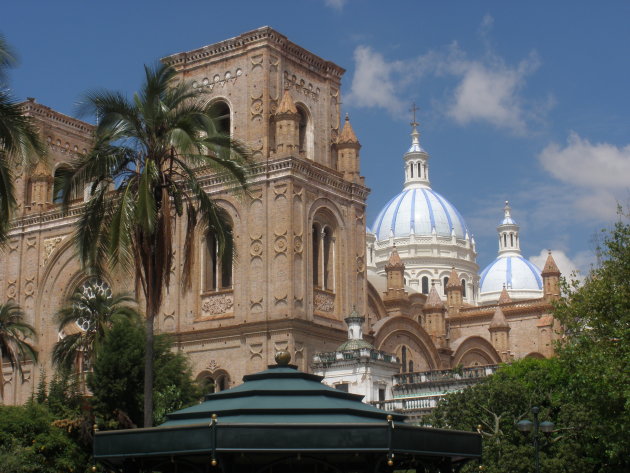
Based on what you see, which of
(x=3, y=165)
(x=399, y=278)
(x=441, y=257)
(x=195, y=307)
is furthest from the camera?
(x=441, y=257)

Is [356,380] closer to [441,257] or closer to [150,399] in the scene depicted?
[150,399]

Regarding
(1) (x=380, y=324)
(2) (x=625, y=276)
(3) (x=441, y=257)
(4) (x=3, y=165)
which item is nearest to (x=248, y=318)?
(1) (x=380, y=324)

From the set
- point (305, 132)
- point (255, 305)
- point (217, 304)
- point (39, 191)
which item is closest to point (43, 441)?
point (255, 305)

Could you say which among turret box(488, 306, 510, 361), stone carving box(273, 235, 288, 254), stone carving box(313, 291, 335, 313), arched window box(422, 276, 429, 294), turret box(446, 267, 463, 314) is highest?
arched window box(422, 276, 429, 294)

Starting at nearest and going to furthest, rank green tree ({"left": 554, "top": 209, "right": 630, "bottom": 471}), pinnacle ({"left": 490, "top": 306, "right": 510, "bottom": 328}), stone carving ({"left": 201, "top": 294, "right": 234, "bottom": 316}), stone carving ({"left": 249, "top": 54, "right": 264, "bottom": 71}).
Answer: green tree ({"left": 554, "top": 209, "right": 630, "bottom": 471}) < stone carving ({"left": 201, "top": 294, "right": 234, "bottom": 316}) < stone carving ({"left": 249, "top": 54, "right": 264, "bottom": 71}) < pinnacle ({"left": 490, "top": 306, "right": 510, "bottom": 328})

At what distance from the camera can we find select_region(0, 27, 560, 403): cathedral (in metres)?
47.9

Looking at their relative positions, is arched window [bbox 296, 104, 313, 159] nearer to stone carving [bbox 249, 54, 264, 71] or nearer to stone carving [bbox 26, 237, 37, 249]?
stone carving [bbox 249, 54, 264, 71]

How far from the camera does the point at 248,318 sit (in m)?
47.9

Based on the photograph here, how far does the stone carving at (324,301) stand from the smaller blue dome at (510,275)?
5449 cm

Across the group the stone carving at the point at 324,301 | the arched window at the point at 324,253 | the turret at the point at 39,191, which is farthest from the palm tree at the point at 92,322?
the turret at the point at 39,191

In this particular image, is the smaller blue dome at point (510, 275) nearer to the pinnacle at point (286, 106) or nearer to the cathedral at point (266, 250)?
the cathedral at point (266, 250)

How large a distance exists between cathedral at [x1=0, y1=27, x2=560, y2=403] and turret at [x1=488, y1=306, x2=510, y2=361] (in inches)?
91.9

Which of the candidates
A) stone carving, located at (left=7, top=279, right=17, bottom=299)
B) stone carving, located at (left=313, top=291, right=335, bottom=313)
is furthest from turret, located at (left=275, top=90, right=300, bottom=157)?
stone carving, located at (left=7, top=279, right=17, bottom=299)

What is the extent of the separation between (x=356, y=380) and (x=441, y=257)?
2035 inches
